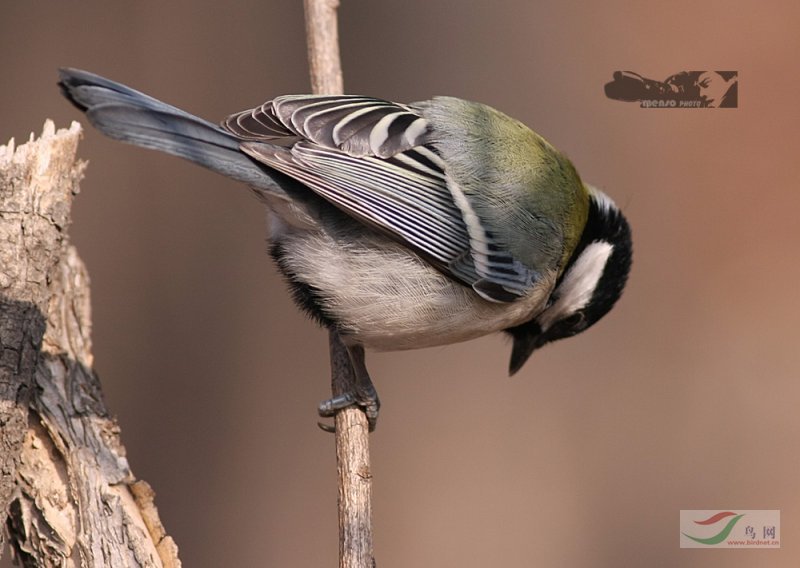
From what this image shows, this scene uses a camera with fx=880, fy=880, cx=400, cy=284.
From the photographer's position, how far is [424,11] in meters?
3.59

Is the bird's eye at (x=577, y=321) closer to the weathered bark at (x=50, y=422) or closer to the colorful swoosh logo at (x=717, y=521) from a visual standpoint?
the colorful swoosh logo at (x=717, y=521)

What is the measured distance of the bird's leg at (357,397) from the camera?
2264 millimetres

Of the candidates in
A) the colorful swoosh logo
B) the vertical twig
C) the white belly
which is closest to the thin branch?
the vertical twig

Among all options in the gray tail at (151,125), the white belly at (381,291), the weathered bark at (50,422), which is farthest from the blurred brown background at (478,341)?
the gray tail at (151,125)

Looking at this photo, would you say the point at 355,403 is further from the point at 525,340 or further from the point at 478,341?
the point at 478,341

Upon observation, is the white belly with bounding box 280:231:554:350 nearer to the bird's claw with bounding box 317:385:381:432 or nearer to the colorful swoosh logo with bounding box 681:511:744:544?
the bird's claw with bounding box 317:385:381:432

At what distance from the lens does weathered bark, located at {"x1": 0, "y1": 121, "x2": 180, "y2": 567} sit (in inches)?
72.0

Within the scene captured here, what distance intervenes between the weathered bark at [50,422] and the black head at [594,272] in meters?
1.21

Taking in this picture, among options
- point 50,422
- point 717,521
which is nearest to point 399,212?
point 50,422

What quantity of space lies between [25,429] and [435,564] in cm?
→ 189

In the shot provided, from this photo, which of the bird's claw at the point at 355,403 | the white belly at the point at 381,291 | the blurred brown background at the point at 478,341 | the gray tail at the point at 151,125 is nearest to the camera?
the gray tail at the point at 151,125

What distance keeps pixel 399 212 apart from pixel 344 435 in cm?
57

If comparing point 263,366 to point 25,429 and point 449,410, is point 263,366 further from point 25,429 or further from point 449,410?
point 25,429

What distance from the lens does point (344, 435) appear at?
7.13ft
